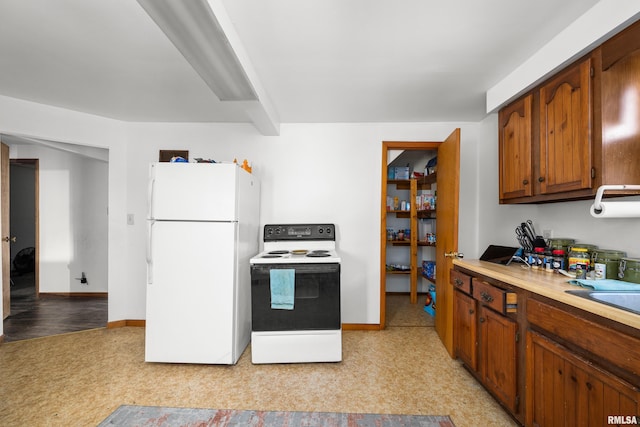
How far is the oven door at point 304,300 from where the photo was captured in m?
2.21

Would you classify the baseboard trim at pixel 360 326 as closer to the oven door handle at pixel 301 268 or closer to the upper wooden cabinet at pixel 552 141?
the oven door handle at pixel 301 268

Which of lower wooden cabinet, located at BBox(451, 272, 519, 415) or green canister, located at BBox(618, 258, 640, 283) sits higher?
green canister, located at BBox(618, 258, 640, 283)

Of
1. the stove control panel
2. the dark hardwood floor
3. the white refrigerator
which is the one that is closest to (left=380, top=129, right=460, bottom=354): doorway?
the stove control panel

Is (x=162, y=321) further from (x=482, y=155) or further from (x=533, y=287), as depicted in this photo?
(x=482, y=155)

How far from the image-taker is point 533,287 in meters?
1.40

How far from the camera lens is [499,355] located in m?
1.67

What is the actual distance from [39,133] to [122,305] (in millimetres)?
1907

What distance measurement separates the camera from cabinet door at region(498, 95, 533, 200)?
1895 millimetres

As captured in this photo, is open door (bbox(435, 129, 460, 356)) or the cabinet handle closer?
the cabinet handle

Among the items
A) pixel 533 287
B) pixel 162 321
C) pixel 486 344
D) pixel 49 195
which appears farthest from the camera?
pixel 49 195

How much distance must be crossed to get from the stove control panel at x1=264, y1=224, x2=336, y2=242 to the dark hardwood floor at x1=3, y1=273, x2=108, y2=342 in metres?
2.18

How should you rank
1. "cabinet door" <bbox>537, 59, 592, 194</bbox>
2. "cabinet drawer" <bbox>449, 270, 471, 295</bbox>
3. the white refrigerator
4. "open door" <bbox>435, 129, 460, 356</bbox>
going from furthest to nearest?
"open door" <bbox>435, 129, 460, 356</bbox> < the white refrigerator < "cabinet drawer" <bbox>449, 270, 471, 295</bbox> < "cabinet door" <bbox>537, 59, 592, 194</bbox>

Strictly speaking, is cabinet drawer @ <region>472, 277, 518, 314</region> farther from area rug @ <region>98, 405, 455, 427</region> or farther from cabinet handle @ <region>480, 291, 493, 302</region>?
area rug @ <region>98, 405, 455, 427</region>

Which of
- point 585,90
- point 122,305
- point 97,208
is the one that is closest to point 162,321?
point 122,305
